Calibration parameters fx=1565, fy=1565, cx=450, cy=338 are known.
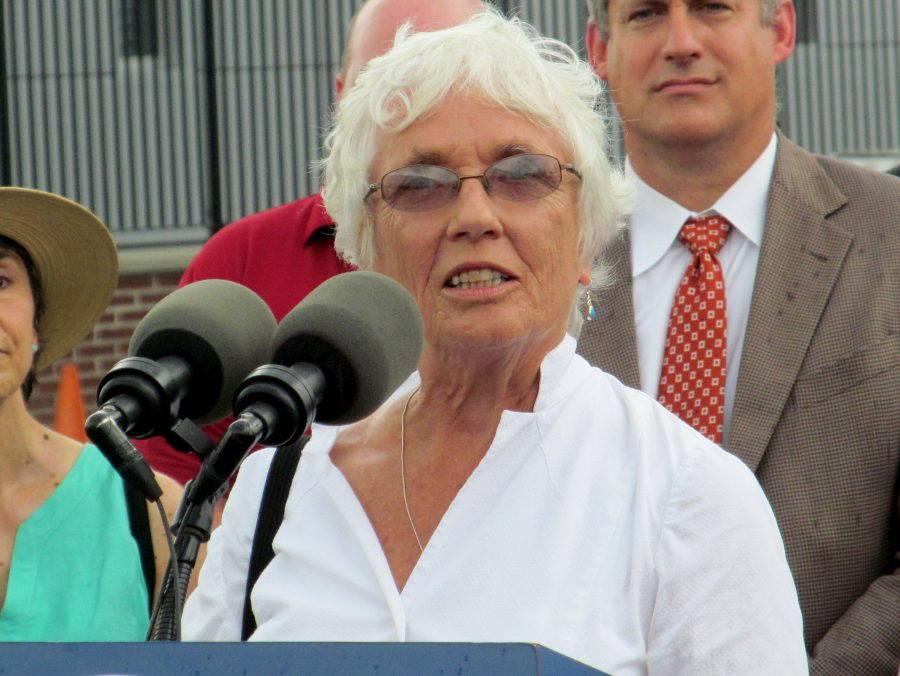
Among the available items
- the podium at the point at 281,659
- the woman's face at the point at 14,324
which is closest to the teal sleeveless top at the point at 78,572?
the woman's face at the point at 14,324

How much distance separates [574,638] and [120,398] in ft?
2.39

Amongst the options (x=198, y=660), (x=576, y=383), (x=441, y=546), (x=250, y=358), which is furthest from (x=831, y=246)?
(x=198, y=660)

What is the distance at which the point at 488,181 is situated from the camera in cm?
245

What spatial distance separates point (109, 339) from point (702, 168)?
7438 mm

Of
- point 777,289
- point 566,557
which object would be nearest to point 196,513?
point 566,557

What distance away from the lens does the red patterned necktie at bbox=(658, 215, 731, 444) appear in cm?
325

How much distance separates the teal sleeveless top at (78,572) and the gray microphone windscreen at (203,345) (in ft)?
5.27

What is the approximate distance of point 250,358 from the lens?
1.93m

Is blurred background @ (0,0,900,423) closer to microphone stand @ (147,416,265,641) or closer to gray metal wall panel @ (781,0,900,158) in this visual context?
gray metal wall panel @ (781,0,900,158)

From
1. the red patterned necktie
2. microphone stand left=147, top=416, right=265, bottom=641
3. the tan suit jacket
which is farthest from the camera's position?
the red patterned necktie

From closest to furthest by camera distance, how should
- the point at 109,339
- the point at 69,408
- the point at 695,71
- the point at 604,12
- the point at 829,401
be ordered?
1. the point at 829,401
2. the point at 695,71
3. the point at 604,12
4. the point at 69,408
5. the point at 109,339

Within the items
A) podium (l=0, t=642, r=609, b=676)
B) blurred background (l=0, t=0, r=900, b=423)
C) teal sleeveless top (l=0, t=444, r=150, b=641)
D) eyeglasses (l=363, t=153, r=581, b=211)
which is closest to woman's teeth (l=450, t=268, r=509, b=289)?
eyeglasses (l=363, t=153, r=581, b=211)

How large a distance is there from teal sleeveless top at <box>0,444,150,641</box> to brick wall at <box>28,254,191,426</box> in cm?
688

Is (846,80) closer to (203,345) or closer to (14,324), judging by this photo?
(14,324)
